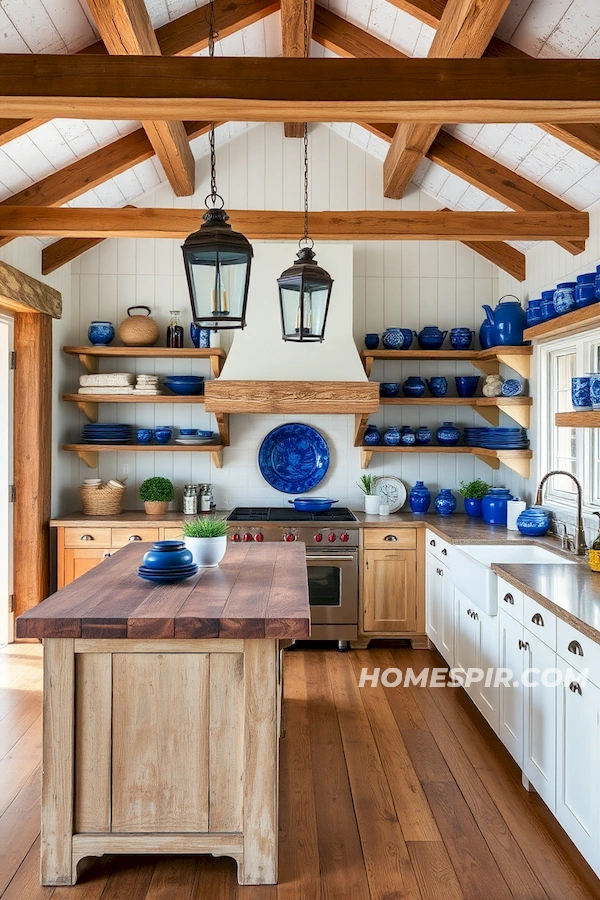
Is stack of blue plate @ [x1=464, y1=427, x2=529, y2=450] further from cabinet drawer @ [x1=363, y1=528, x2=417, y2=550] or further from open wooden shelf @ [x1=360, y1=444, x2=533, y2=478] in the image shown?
cabinet drawer @ [x1=363, y1=528, x2=417, y2=550]

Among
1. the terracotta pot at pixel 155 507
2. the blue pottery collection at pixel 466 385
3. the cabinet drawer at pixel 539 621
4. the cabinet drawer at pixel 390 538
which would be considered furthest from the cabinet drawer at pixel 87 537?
the cabinet drawer at pixel 539 621

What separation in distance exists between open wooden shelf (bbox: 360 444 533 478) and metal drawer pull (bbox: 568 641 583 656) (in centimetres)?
261

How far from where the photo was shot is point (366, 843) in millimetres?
2662

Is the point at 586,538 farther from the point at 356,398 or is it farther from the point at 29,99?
the point at 29,99

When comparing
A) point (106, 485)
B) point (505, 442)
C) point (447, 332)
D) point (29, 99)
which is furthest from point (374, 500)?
point (29, 99)

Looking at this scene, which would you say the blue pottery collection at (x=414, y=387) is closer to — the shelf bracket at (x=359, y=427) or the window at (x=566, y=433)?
the shelf bracket at (x=359, y=427)

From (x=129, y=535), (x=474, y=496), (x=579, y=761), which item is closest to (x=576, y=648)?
(x=579, y=761)

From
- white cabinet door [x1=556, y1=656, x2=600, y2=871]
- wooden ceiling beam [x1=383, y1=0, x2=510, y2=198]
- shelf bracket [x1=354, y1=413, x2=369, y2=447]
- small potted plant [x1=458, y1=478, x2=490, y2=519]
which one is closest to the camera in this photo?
white cabinet door [x1=556, y1=656, x2=600, y2=871]

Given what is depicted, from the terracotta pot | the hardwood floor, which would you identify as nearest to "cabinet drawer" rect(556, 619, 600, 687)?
the hardwood floor

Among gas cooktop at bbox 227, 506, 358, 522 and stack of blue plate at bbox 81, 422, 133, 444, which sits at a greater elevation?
stack of blue plate at bbox 81, 422, 133, 444

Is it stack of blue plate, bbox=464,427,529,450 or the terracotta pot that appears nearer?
stack of blue plate, bbox=464,427,529,450

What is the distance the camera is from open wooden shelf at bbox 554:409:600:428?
3258mm

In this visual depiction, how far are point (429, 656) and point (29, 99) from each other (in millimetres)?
4007

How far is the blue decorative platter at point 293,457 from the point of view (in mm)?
5727
